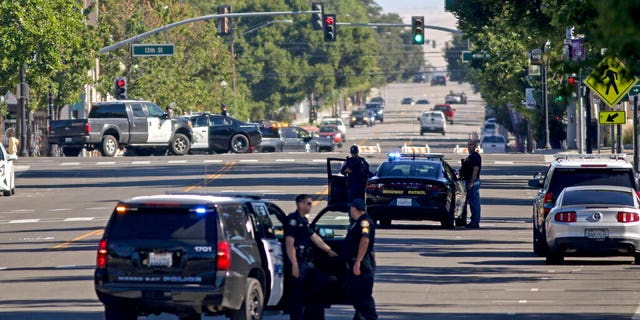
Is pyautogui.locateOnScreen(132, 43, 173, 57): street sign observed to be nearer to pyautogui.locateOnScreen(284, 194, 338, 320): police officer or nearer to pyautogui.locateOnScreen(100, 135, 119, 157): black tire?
pyautogui.locateOnScreen(100, 135, 119, 157): black tire

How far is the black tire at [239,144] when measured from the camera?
193 feet

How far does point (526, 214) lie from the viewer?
114 ft

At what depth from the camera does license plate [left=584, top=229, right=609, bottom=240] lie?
73.4ft

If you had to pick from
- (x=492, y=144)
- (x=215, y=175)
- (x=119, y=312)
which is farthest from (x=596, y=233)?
(x=492, y=144)

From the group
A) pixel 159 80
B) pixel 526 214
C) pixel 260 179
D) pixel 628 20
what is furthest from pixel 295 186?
pixel 159 80

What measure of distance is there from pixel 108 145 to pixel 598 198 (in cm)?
3537

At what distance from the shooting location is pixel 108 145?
2189 inches

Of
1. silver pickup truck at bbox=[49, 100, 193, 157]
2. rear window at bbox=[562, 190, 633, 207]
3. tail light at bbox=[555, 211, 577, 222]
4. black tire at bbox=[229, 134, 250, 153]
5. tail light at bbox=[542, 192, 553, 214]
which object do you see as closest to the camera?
tail light at bbox=[555, 211, 577, 222]

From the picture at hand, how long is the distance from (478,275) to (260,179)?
2342 cm

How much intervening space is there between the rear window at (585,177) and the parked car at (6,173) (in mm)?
19395

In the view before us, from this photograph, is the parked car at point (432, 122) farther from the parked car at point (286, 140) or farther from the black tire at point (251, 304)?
the black tire at point (251, 304)

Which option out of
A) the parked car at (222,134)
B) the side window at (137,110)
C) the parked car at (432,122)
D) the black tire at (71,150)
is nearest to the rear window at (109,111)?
the side window at (137,110)

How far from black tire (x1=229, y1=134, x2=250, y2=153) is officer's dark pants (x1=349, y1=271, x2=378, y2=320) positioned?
4367 centimetres

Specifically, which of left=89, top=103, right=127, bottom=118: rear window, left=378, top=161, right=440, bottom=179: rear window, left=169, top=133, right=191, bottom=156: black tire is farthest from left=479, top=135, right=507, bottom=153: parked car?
left=378, top=161, right=440, bottom=179: rear window
